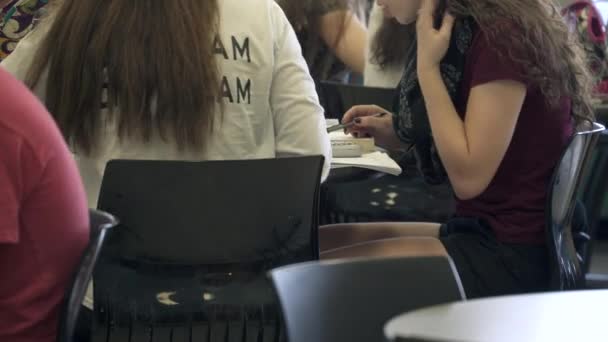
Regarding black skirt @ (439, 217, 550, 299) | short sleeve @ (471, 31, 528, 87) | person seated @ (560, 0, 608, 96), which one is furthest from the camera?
person seated @ (560, 0, 608, 96)

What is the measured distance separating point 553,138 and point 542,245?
0.22m

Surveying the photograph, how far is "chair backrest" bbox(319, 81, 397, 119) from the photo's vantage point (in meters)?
3.00

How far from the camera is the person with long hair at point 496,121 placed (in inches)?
82.9

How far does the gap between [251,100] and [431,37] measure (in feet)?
1.41

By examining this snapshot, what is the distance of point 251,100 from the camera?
6.74ft

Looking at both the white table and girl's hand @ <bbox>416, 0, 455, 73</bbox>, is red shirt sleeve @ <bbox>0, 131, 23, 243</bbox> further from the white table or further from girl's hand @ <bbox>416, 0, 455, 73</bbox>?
girl's hand @ <bbox>416, 0, 455, 73</bbox>

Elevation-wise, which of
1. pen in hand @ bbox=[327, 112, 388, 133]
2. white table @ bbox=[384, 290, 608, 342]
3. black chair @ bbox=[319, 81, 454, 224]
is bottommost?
black chair @ bbox=[319, 81, 454, 224]

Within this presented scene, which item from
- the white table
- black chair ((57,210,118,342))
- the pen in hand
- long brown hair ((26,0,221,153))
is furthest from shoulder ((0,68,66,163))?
the pen in hand

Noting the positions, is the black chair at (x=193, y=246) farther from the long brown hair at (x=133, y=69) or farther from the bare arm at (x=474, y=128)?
the bare arm at (x=474, y=128)

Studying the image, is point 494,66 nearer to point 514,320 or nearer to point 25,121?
point 514,320

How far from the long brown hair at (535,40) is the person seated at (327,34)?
4.32ft

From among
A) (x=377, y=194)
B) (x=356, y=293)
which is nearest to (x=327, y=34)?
(x=377, y=194)

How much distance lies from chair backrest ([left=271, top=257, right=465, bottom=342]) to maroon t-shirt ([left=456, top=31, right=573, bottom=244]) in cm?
78

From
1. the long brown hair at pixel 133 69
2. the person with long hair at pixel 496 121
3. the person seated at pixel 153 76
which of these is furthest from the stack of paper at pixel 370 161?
the long brown hair at pixel 133 69
